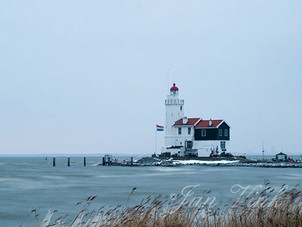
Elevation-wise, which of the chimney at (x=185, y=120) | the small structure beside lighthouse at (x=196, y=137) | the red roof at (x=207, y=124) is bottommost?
the small structure beside lighthouse at (x=196, y=137)

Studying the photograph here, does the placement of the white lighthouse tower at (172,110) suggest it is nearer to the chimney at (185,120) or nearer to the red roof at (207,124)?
the chimney at (185,120)

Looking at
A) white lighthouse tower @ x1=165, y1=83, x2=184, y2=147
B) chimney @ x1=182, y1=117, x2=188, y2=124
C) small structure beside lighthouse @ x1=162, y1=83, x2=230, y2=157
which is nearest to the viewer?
small structure beside lighthouse @ x1=162, y1=83, x2=230, y2=157

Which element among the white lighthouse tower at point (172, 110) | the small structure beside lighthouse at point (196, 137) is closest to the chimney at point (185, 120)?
the small structure beside lighthouse at point (196, 137)

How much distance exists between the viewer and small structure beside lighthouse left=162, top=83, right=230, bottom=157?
225 feet

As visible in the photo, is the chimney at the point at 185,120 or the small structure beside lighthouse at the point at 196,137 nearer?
the small structure beside lighthouse at the point at 196,137

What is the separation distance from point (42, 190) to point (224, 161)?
37612 mm

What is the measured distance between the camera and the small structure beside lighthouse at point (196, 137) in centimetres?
6844

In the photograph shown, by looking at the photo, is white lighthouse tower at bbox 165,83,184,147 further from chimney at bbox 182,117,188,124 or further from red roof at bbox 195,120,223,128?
red roof at bbox 195,120,223,128

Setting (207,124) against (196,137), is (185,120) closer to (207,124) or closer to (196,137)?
(196,137)

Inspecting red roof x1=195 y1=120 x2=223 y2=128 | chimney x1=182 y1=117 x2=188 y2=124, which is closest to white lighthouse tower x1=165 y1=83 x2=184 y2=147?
chimney x1=182 y1=117 x2=188 y2=124

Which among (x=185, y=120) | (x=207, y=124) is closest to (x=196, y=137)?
(x=207, y=124)

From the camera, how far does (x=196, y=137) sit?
69.2 m

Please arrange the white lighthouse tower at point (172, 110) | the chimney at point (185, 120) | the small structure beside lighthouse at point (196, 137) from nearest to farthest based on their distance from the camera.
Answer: the small structure beside lighthouse at point (196, 137) → the chimney at point (185, 120) → the white lighthouse tower at point (172, 110)

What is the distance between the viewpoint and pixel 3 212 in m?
22.7
